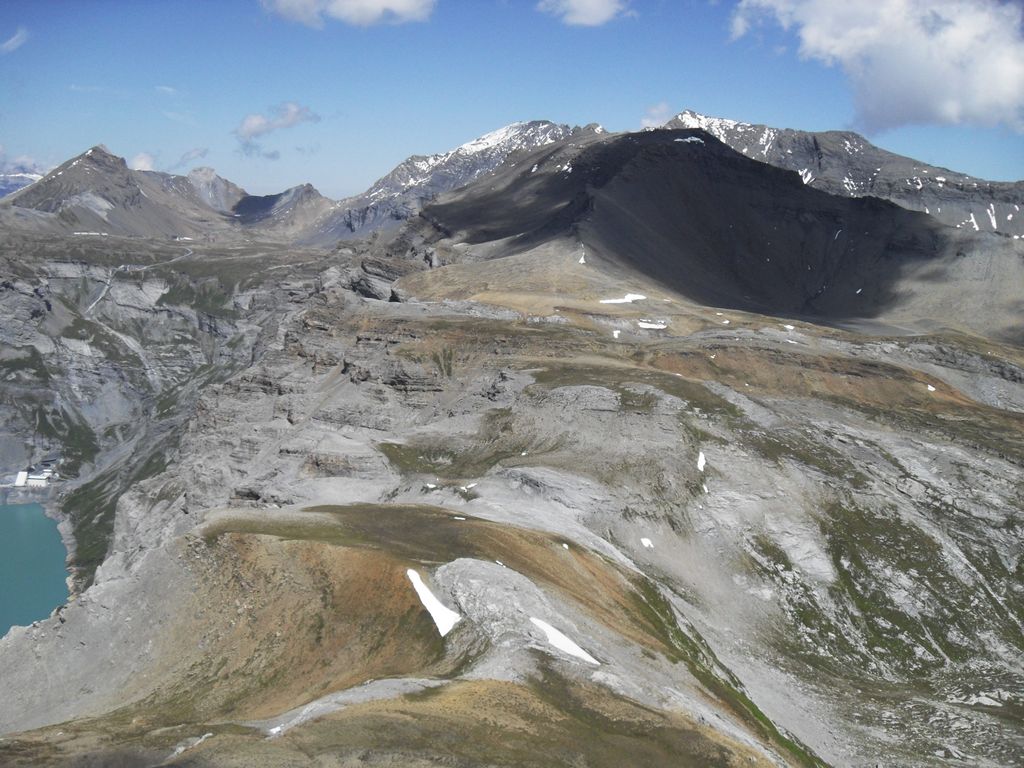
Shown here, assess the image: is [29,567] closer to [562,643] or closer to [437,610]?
[437,610]

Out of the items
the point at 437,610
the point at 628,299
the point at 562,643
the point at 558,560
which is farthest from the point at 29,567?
the point at 562,643

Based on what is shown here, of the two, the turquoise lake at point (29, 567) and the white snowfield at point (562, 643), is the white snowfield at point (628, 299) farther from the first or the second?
the white snowfield at point (562, 643)

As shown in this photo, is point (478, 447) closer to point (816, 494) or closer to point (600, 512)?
point (600, 512)

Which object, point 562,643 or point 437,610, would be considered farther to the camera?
point 437,610

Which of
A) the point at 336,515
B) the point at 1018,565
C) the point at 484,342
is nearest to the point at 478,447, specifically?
the point at 484,342

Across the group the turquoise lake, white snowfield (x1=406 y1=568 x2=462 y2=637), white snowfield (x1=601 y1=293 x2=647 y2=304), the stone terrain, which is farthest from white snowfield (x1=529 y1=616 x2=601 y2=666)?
white snowfield (x1=601 y1=293 x2=647 y2=304)

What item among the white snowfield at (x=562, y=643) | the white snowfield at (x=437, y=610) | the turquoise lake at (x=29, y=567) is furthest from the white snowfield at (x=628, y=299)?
the white snowfield at (x=562, y=643)

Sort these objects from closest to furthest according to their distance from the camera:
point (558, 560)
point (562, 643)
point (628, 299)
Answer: point (562, 643) < point (558, 560) < point (628, 299)
